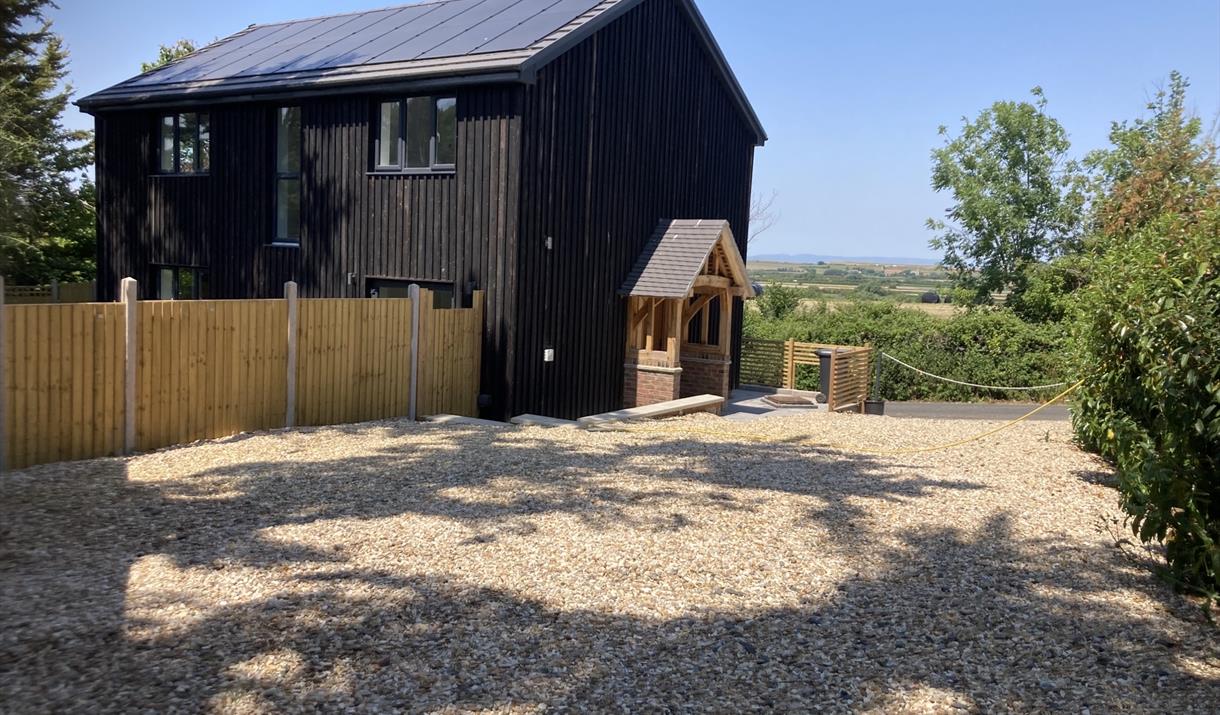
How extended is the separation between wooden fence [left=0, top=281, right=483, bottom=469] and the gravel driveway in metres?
0.56

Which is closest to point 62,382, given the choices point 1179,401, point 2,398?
point 2,398

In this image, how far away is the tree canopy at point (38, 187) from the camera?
27.7 meters

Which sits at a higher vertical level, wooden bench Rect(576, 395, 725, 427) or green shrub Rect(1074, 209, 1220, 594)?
green shrub Rect(1074, 209, 1220, 594)

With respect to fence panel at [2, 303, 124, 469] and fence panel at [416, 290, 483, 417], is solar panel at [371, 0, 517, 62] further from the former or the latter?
fence panel at [2, 303, 124, 469]

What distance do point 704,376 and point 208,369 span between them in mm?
10595

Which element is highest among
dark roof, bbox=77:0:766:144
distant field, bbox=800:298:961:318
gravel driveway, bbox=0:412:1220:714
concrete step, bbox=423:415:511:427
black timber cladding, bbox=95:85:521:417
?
dark roof, bbox=77:0:766:144

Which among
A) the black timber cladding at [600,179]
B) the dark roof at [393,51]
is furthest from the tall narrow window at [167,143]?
the black timber cladding at [600,179]

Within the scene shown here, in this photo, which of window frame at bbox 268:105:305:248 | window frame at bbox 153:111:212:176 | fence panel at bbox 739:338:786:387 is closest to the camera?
window frame at bbox 268:105:305:248

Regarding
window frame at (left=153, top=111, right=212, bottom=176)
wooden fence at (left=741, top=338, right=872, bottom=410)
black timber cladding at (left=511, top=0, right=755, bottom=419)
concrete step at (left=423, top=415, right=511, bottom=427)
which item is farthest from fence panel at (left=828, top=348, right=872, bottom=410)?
window frame at (left=153, top=111, right=212, bottom=176)

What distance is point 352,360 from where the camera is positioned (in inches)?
484

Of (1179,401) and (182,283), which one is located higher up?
(182,283)

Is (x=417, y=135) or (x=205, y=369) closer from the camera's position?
(x=205, y=369)

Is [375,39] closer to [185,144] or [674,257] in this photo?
[185,144]

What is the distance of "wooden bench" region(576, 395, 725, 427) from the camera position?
14.1 meters
